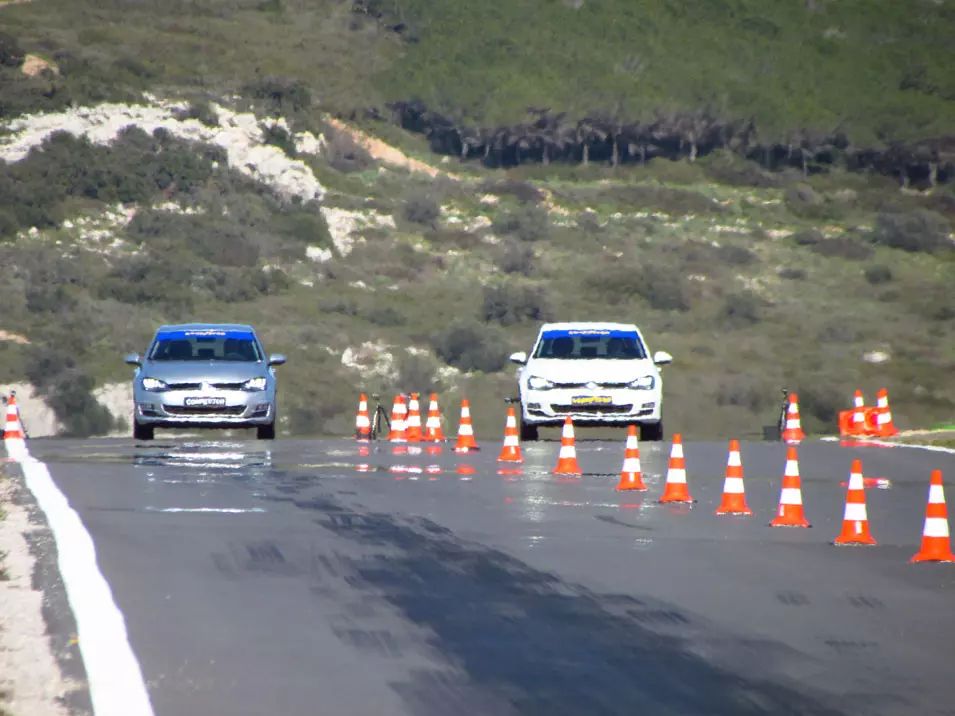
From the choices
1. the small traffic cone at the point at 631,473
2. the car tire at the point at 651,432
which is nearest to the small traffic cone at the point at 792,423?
the car tire at the point at 651,432

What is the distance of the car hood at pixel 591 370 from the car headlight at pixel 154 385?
5.16 m

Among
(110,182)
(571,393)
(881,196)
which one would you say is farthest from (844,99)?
(571,393)

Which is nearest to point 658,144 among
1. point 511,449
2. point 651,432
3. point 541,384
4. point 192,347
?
point 192,347

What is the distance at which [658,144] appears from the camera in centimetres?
9238

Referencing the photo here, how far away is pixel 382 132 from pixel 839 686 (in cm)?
8061

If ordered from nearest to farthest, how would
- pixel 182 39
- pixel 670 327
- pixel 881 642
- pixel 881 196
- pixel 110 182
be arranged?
pixel 881 642, pixel 670 327, pixel 110 182, pixel 881 196, pixel 182 39

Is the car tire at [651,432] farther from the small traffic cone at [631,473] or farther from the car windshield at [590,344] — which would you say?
the small traffic cone at [631,473]

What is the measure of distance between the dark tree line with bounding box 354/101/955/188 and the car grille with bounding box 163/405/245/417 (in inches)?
2337

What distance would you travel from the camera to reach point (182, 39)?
306ft

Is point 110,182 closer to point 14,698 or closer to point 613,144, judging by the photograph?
point 613,144

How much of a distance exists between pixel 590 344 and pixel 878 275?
4060 centimetres

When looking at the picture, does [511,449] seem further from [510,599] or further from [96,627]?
[96,627]

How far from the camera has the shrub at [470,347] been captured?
52656mm

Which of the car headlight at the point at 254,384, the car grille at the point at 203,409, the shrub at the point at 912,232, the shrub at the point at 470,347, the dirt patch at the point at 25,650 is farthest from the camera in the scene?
the shrub at the point at 912,232
